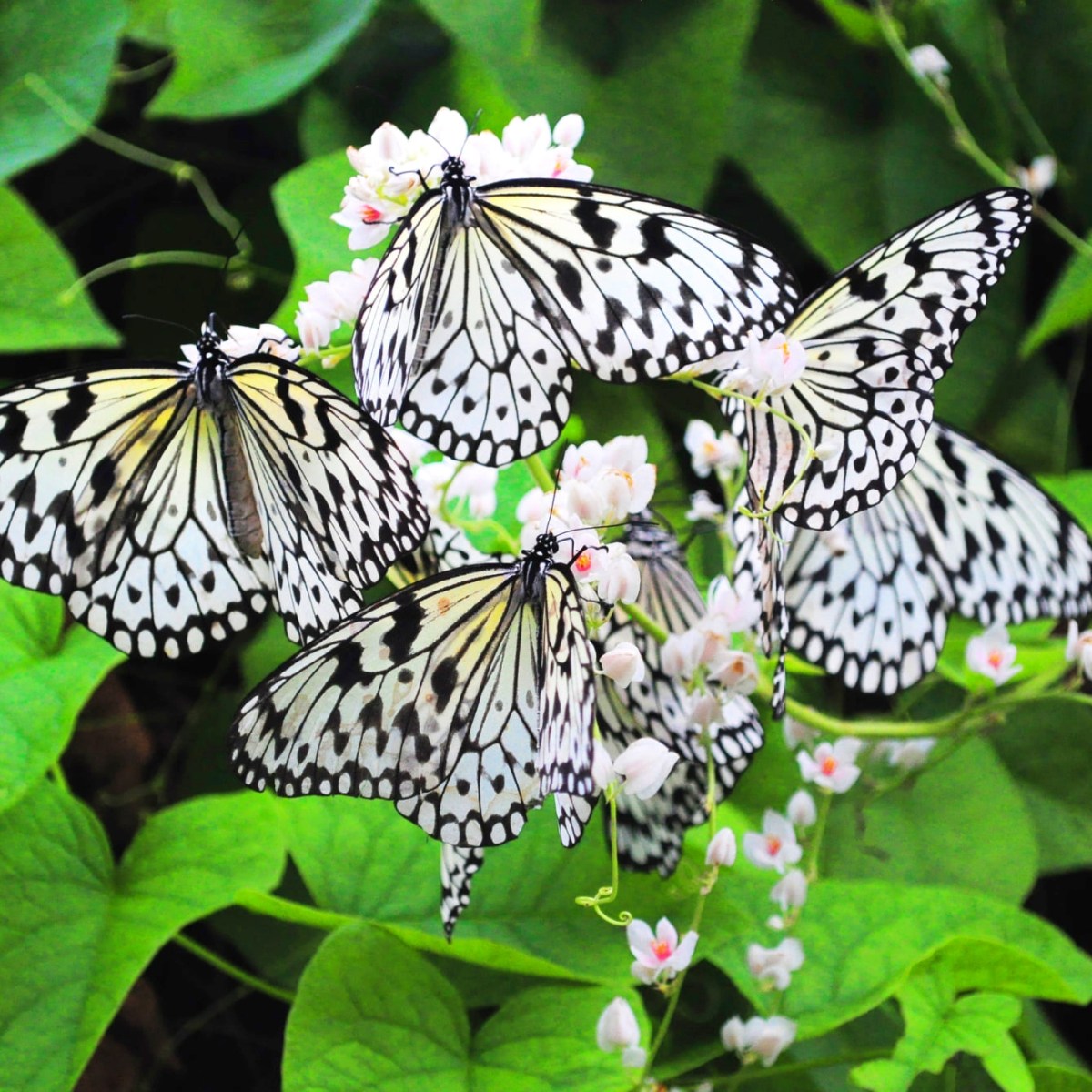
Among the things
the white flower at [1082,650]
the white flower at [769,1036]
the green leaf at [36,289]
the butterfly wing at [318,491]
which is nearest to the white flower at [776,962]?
the white flower at [769,1036]

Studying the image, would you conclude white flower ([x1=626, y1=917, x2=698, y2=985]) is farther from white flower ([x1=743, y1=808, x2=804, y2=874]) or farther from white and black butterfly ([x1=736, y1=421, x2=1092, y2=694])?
white and black butterfly ([x1=736, y1=421, x2=1092, y2=694])

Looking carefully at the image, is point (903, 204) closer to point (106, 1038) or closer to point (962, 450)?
point (962, 450)

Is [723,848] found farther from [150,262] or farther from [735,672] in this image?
[150,262]

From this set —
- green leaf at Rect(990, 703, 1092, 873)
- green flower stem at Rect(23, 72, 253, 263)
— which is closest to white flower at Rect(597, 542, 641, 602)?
green flower stem at Rect(23, 72, 253, 263)

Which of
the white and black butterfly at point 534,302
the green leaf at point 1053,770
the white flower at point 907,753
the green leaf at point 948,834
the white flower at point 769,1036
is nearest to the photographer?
the white and black butterfly at point 534,302

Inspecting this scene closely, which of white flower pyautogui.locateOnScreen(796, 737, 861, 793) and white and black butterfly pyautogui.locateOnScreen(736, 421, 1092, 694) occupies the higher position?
white and black butterfly pyautogui.locateOnScreen(736, 421, 1092, 694)

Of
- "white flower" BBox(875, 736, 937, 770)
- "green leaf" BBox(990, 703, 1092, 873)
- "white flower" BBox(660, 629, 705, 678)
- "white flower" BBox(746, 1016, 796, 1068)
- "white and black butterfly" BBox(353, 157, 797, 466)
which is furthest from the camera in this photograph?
"green leaf" BBox(990, 703, 1092, 873)

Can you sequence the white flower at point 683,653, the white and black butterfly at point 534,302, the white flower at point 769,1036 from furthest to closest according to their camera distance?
1. the white flower at point 769,1036
2. the white flower at point 683,653
3. the white and black butterfly at point 534,302

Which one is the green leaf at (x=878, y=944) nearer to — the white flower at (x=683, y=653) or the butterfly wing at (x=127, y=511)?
the white flower at (x=683, y=653)
